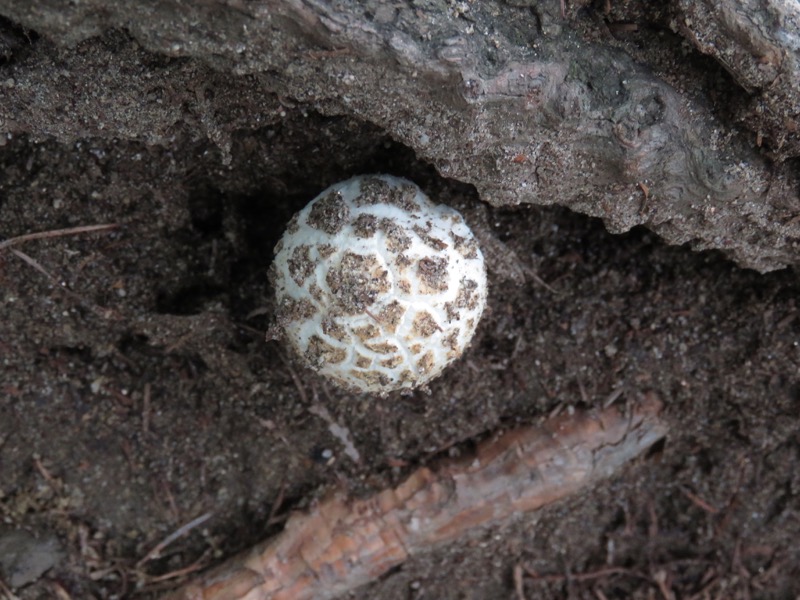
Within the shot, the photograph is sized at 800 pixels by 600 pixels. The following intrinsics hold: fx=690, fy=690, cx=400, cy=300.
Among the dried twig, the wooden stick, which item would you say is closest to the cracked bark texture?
the dried twig

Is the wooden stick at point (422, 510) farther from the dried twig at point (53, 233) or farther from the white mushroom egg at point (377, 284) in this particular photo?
the dried twig at point (53, 233)


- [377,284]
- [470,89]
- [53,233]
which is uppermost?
[470,89]

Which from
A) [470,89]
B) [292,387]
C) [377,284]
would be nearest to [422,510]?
[292,387]

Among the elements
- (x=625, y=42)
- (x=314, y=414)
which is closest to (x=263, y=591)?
(x=314, y=414)

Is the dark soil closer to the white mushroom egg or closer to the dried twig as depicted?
the dried twig

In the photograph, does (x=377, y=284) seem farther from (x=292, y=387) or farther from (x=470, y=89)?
(x=292, y=387)

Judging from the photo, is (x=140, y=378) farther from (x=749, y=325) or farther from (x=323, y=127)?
(x=749, y=325)

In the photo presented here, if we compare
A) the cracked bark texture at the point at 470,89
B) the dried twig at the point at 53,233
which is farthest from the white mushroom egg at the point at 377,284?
the dried twig at the point at 53,233
